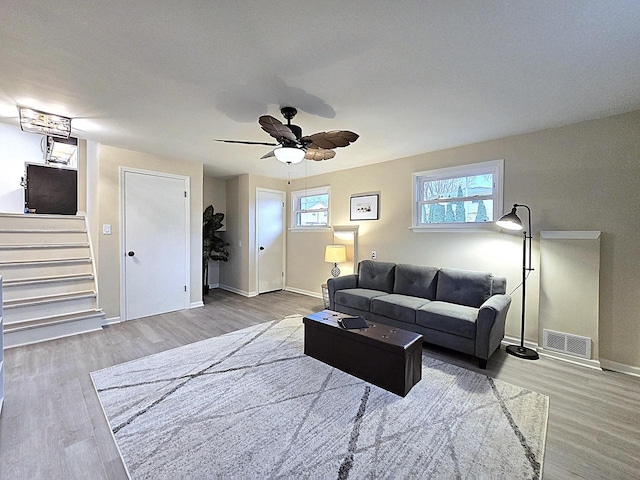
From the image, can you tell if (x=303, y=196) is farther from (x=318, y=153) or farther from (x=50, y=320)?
(x=50, y=320)

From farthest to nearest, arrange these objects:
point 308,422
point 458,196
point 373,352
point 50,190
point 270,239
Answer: point 270,239 < point 50,190 < point 458,196 < point 373,352 < point 308,422

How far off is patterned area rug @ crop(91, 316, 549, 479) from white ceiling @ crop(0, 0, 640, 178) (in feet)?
8.14

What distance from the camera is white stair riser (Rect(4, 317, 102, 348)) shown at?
10.3ft

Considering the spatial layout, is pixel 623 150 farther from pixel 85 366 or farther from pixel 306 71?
pixel 85 366

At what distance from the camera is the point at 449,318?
290 centimetres

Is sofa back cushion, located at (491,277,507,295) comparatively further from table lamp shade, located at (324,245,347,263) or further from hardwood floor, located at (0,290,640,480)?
table lamp shade, located at (324,245,347,263)

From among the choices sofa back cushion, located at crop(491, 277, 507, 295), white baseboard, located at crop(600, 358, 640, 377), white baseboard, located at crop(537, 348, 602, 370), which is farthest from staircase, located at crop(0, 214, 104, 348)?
white baseboard, located at crop(600, 358, 640, 377)

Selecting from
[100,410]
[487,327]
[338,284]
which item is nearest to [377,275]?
[338,284]

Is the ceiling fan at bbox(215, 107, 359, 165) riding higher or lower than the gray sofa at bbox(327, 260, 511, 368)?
higher

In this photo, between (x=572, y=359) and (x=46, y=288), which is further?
(x=46, y=288)

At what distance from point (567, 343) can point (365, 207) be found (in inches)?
122

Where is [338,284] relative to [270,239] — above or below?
below

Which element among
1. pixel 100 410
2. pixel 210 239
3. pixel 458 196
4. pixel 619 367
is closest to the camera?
pixel 100 410

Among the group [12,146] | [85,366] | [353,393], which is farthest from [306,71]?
[12,146]
